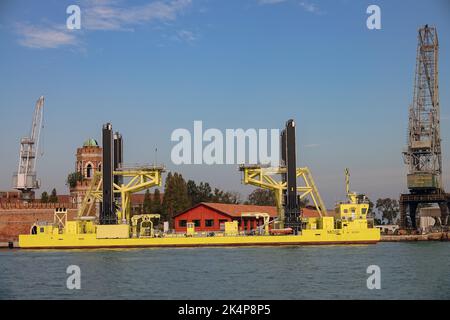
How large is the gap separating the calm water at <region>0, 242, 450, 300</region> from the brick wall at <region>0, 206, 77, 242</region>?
25.2 metres

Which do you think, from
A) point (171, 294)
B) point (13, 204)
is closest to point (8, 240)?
point (13, 204)

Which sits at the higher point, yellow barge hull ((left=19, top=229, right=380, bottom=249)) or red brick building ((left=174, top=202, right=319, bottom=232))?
red brick building ((left=174, top=202, right=319, bottom=232))

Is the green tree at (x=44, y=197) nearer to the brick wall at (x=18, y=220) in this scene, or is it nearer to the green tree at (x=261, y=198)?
the brick wall at (x=18, y=220)

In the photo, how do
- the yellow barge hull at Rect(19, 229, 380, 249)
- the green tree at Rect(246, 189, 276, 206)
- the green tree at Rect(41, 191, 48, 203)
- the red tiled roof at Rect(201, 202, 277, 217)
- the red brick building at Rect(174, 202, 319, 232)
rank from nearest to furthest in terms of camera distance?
the yellow barge hull at Rect(19, 229, 380, 249) → the red brick building at Rect(174, 202, 319, 232) → the red tiled roof at Rect(201, 202, 277, 217) → the green tree at Rect(41, 191, 48, 203) → the green tree at Rect(246, 189, 276, 206)

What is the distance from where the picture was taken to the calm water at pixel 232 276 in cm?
2770

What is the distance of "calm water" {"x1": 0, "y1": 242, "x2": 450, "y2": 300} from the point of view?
27.7 meters

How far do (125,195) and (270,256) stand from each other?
21.1 m

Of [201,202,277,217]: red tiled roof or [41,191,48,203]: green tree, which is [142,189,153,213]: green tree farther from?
[41,191,48,203]: green tree

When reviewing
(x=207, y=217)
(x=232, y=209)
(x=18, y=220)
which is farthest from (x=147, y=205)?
(x=18, y=220)

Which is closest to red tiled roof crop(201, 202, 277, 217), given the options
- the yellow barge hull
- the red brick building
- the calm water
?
the red brick building

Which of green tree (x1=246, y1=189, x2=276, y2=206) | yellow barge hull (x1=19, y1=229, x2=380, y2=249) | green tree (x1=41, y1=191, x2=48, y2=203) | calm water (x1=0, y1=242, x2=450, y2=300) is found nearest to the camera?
calm water (x1=0, y1=242, x2=450, y2=300)

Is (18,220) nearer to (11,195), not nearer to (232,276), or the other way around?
(11,195)

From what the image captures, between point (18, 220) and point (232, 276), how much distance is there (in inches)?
1791

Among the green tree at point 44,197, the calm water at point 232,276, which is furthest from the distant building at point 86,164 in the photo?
the calm water at point 232,276
